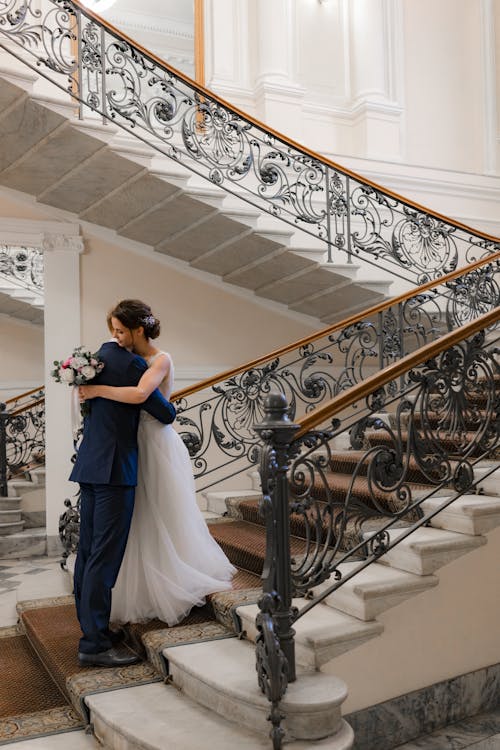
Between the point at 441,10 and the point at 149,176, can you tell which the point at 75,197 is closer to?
the point at 149,176

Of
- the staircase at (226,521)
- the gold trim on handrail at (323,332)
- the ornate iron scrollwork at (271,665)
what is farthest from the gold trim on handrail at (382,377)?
the gold trim on handrail at (323,332)

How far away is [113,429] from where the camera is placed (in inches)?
124

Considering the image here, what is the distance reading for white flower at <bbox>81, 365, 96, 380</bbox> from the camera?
3.10 meters

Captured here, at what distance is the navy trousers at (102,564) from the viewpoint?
3.10m

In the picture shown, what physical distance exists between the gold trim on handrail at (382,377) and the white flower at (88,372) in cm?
100

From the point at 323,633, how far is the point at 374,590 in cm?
32

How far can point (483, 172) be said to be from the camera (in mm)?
9328

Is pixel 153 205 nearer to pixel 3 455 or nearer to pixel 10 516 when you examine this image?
pixel 3 455

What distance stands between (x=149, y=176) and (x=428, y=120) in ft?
17.6

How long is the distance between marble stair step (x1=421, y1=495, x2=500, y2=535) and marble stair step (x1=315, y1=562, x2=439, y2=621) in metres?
0.33

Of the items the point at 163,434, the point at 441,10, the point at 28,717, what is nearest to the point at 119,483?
the point at 163,434

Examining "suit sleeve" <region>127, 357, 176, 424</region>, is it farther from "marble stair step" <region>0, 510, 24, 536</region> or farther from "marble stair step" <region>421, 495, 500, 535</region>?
"marble stair step" <region>0, 510, 24, 536</region>

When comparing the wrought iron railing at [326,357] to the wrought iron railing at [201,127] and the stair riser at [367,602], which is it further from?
the stair riser at [367,602]

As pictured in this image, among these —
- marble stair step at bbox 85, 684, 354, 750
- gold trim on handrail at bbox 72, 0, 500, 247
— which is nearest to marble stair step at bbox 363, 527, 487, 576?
marble stair step at bbox 85, 684, 354, 750
